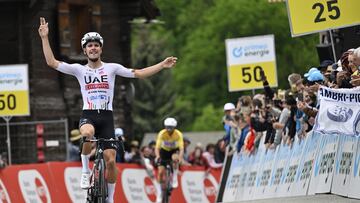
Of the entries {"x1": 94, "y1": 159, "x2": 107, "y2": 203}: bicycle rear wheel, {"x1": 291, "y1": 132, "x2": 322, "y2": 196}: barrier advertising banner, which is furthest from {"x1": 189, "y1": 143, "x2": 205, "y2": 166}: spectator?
{"x1": 94, "y1": 159, "x2": 107, "y2": 203}: bicycle rear wheel

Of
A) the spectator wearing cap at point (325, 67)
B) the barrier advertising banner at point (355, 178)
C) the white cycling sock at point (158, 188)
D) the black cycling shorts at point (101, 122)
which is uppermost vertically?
the spectator wearing cap at point (325, 67)

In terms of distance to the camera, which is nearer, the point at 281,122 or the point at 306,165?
the point at 306,165

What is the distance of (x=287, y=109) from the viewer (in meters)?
22.7

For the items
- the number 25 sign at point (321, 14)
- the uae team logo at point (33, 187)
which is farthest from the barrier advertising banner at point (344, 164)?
the uae team logo at point (33, 187)

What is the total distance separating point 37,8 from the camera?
40.0m

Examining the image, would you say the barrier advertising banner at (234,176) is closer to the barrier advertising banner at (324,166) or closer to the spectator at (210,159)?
the spectator at (210,159)

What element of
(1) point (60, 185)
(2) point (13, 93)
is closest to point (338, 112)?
(1) point (60, 185)

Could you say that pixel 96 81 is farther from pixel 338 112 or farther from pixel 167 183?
pixel 167 183

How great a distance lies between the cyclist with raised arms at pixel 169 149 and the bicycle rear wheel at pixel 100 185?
12369mm

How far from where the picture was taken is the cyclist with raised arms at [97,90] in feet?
58.3

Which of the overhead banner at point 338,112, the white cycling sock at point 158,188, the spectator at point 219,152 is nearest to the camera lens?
the overhead banner at point 338,112

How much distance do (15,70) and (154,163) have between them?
4086 mm

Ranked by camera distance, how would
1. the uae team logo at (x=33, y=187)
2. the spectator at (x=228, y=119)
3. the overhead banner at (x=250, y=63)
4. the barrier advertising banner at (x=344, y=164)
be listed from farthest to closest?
1. the overhead banner at (x=250, y=63)
2. the spectator at (x=228, y=119)
3. the uae team logo at (x=33, y=187)
4. the barrier advertising banner at (x=344, y=164)

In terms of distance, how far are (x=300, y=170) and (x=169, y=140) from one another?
871 cm
